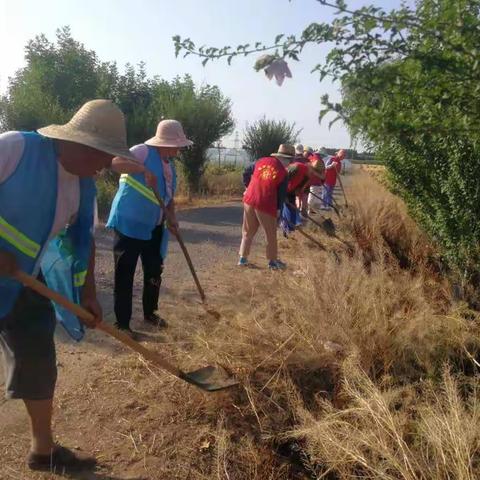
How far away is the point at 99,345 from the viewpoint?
4191mm

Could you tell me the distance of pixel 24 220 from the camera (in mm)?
2438

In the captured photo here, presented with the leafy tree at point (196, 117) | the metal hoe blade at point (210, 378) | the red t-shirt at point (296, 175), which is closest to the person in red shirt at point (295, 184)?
the red t-shirt at point (296, 175)

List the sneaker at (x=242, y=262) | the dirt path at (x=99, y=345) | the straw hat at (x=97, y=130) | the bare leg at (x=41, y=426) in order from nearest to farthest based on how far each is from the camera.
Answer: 1. the straw hat at (x=97, y=130)
2. the bare leg at (x=41, y=426)
3. the dirt path at (x=99, y=345)
4. the sneaker at (x=242, y=262)

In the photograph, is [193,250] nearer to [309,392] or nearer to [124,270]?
[124,270]

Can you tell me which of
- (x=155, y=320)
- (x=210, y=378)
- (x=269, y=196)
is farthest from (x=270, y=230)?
(x=210, y=378)

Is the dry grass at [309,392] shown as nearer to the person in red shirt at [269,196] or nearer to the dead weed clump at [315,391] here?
the dead weed clump at [315,391]

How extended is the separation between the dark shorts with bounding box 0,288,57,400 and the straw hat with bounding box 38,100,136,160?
2.49ft

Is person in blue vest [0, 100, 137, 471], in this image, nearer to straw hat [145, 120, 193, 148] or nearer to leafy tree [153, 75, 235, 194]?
straw hat [145, 120, 193, 148]

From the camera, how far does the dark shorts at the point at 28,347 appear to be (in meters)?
2.55

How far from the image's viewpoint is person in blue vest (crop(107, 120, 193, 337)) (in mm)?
4230

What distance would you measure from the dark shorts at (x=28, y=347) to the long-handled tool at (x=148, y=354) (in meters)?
0.14

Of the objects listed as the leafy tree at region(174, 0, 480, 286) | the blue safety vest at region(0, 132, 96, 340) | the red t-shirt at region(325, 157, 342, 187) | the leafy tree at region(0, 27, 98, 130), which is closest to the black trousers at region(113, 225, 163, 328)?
the blue safety vest at region(0, 132, 96, 340)

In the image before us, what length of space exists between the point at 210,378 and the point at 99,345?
141 cm

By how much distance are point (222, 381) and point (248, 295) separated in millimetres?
1061
